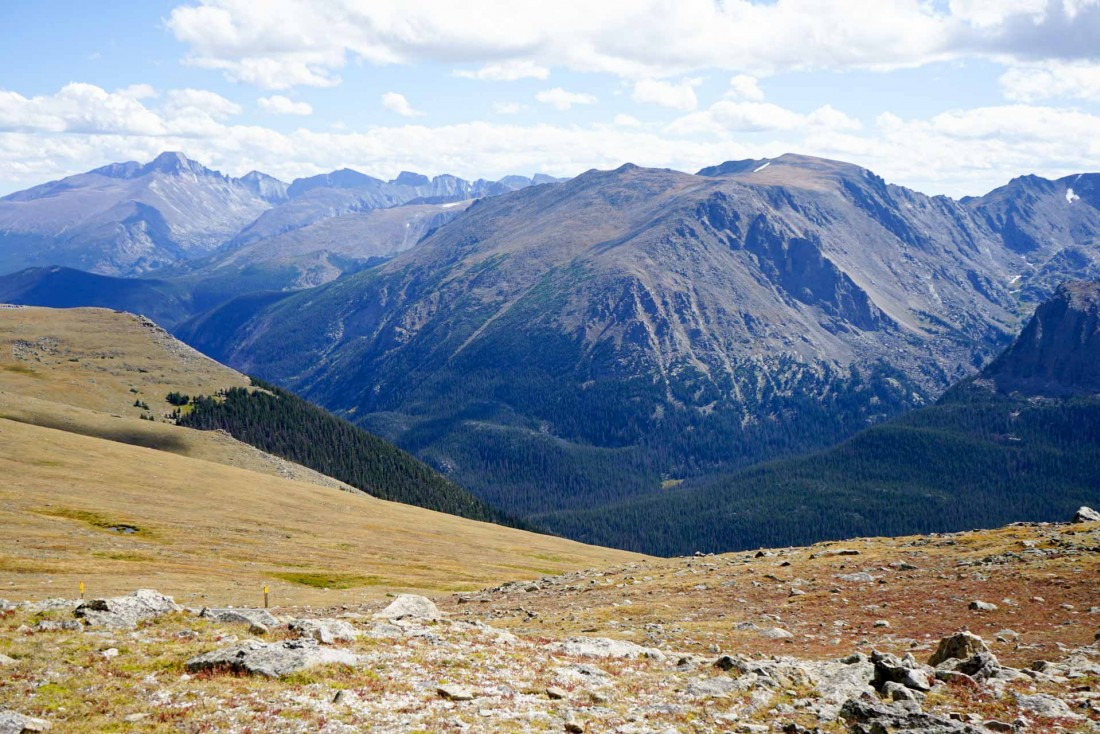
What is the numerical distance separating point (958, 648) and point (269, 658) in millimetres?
29278

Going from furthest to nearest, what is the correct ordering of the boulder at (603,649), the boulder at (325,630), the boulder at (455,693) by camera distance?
1. the boulder at (603,649)
2. the boulder at (325,630)
3. the boulder at (455,693)

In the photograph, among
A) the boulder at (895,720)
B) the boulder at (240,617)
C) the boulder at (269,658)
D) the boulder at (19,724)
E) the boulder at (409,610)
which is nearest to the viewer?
the boulder at (19,724)

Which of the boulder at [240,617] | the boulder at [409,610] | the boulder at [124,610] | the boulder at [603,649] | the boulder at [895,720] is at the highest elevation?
the boulder at [895,720]

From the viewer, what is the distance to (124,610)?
37.5 metres

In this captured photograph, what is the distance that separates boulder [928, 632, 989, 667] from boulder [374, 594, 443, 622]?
25810mm

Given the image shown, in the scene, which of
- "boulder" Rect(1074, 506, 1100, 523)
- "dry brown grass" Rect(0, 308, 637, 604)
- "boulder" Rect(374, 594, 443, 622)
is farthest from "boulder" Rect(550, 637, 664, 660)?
"boulder" Rect(1074, 506, 1100, 523)

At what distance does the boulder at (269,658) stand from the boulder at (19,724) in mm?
6076

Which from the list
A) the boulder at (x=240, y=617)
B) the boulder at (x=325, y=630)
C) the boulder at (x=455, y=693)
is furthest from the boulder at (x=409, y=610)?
the boulder at (x=455, y=693)

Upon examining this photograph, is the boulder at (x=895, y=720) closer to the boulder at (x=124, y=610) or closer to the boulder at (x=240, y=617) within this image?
the boulder at (x=240, y=617)

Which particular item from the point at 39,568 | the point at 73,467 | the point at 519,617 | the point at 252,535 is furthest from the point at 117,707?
the point at 73,467

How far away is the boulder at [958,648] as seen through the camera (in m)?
34.7

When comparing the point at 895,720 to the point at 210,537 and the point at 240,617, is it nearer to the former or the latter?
the point at 240,617

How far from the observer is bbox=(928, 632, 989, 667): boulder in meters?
34.7

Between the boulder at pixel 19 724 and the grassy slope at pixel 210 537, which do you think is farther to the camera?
the grassy slope at pixel 210 537
